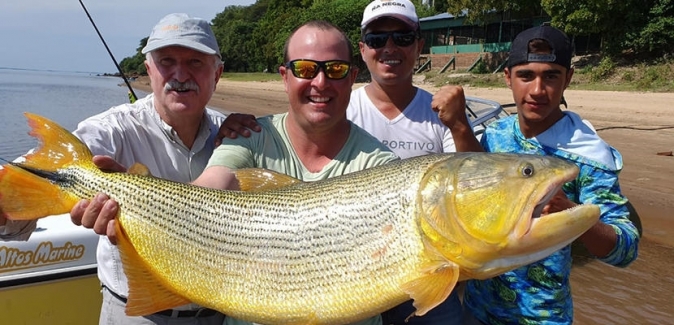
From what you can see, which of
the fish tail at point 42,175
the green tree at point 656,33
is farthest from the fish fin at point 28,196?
the green tree at point 656,33

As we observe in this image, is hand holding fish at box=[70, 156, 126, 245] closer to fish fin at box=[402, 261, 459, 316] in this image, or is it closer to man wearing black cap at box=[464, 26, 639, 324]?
fish fin at box=[402, 261, 459, 316]

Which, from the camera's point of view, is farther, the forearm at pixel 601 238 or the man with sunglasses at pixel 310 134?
the man with sunglasses at pixel 310 134

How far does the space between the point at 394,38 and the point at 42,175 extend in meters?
2.82

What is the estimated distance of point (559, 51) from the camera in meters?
3.32

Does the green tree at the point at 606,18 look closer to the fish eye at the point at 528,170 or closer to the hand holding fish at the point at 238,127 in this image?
the hand holding fish at the point at 238,127

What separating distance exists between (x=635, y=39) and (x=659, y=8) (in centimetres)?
226

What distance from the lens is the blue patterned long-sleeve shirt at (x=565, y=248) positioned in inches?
120

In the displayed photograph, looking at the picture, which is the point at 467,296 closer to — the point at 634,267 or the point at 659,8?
the point at 634,267

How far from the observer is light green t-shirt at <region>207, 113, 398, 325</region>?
3.08 m

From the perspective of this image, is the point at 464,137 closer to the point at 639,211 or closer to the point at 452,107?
the point at 452,107

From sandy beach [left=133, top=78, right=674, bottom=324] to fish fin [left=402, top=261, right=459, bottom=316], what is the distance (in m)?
4.93

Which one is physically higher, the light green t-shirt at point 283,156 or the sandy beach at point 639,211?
the light green t-shirt at point 283,156

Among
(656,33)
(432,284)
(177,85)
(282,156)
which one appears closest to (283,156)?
(282,156)

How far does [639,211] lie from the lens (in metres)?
9.91
